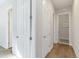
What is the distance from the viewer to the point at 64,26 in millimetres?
7066

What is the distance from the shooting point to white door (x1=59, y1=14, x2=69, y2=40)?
6.96 metres

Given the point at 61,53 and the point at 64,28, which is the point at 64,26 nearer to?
the point at 64,28

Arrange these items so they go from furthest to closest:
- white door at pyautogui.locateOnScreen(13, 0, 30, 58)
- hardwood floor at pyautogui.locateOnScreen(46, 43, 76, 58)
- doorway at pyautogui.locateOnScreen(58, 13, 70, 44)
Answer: doorway at pyautogui.locateOnScreen(58, 13, 70, 44) < hardwood floor at pyautogui.locateOnScreen(46, 43, 76, 58) < white door at pyautogui.locateOnScreen(13, 0, 30, 58)

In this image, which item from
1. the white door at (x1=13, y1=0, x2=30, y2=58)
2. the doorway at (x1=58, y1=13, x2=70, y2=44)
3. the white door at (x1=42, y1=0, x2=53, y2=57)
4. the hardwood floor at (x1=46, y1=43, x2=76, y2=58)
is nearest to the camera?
the white door at (x1=13, y1=0, x2=30, y2=58)

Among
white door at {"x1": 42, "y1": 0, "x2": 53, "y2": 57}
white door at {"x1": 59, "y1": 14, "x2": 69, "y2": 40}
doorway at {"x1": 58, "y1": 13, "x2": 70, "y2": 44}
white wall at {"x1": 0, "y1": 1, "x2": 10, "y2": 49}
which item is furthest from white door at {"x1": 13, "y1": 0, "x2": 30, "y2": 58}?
white door at {"x1": 59, "y1": 14, "x2": 69, "y2": 40}

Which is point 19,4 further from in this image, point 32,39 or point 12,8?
point 32,39

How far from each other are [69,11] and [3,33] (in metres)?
4.47

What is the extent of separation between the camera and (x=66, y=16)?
704 cm

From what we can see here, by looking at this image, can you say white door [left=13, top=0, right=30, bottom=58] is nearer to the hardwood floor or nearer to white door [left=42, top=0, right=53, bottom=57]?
white door [left=42, top=0, right=53, bottom=57]

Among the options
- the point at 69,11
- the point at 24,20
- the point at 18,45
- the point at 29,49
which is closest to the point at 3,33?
the point at 18,45

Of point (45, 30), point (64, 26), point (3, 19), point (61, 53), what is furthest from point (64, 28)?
point (3, 19)

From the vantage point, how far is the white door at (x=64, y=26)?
696 centimetres

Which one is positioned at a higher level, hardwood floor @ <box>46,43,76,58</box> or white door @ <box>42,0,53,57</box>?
white door @ <box>42,0,53,57</box>

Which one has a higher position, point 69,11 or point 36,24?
point 69,11
